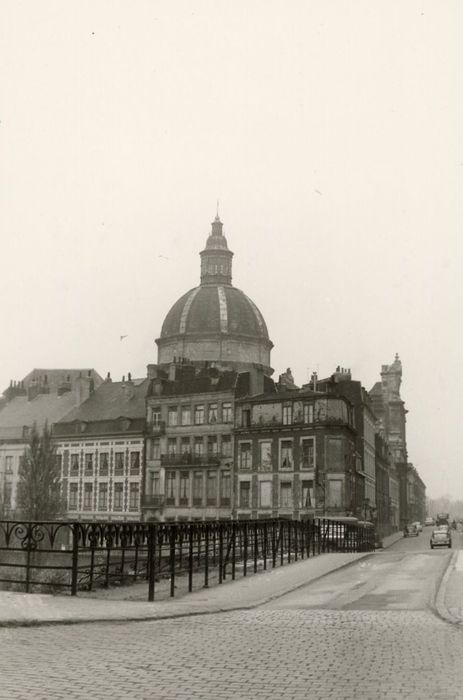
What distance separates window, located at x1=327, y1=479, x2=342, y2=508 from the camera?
198 feet

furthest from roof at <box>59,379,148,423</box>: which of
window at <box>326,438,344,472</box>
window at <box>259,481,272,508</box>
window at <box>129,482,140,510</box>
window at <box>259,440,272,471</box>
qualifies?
window at <box>326,438,344,472</box>

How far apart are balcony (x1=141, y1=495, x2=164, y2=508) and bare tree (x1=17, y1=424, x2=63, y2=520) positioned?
25.6 feet

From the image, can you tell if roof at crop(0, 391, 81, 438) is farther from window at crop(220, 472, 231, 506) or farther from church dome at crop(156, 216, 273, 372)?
window at crop(220, 472, 231, 506)

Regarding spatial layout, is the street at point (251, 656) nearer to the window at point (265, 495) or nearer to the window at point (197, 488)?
the window at point (265, 495)

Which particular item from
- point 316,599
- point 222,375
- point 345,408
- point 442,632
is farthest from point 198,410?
point 442,632

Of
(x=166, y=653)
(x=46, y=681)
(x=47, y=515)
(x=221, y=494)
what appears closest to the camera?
(x=46, y=681)

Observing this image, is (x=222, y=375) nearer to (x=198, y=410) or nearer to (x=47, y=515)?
(x=198, y=410)

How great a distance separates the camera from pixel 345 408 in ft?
209

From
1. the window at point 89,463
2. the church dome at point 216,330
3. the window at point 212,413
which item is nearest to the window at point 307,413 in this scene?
the window at point 212,413

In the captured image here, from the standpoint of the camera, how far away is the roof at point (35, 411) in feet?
264

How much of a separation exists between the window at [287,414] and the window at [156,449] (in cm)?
1249

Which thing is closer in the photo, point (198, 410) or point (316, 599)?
point (316, 599)

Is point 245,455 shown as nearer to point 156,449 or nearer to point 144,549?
point 156,449

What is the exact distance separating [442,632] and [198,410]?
5694 centimetres
